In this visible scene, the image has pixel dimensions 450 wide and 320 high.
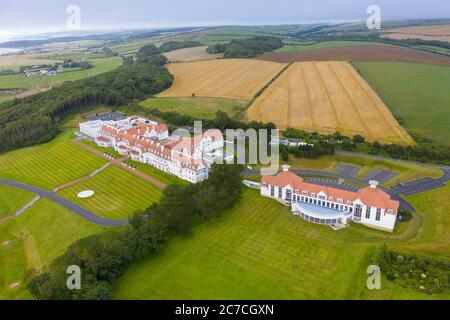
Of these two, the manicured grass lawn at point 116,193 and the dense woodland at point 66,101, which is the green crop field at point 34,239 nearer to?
the manicured grass lawn at point 116,193

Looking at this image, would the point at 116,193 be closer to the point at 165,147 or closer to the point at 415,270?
the point at 165,147

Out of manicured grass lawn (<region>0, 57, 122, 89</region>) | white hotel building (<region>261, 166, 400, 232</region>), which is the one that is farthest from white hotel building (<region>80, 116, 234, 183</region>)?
manicured grass lawn (<region>0, 57, 122, 89</region>)

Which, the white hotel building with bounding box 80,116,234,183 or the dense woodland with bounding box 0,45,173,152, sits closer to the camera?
the white hotel building with bounding box 80,116,234,183

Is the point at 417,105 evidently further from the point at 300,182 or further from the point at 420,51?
the point at 420,51

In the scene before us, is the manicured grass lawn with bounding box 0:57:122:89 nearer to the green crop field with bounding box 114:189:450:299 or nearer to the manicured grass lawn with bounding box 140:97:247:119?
the manicured grass lawn with bounding box 140:97:247:119

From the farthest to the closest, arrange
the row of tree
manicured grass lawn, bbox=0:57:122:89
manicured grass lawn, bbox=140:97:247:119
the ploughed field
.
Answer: manicured grass lawn, bbox=0:57:122:89 < the ploughed field < manicured grass lawn, bbox=140:97:247:119 < the row of tree

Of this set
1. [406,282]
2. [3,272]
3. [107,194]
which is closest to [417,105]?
[406,282]

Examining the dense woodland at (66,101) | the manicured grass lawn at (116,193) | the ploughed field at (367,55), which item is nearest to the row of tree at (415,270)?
the manicured grass lawn at (116,193)
